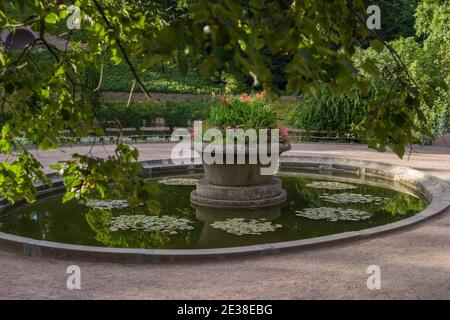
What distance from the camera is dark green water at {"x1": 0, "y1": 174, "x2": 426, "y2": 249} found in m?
8.90

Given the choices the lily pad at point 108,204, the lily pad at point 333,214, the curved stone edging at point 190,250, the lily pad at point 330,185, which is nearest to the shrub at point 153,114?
the lily pad at point 330,185

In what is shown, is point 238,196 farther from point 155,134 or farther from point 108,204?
point 155,134

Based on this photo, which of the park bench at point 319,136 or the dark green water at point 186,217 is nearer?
the dark green water at point 186,217

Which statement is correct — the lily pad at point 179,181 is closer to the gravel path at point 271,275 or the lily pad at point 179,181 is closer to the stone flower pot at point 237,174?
the stone flower pot at point 237,174

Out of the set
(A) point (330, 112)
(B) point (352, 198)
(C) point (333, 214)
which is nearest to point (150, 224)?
(C) point (333, 214)

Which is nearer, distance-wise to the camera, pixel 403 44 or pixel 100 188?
pixel 100 188

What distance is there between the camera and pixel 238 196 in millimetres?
11312

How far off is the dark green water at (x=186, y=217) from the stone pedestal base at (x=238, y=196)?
0.88 ft

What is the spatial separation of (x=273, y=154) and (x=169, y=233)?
3263 millimetres

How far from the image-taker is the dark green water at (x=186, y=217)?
890 centimetres

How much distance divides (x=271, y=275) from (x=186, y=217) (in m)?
4.31

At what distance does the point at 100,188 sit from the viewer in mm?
3104
